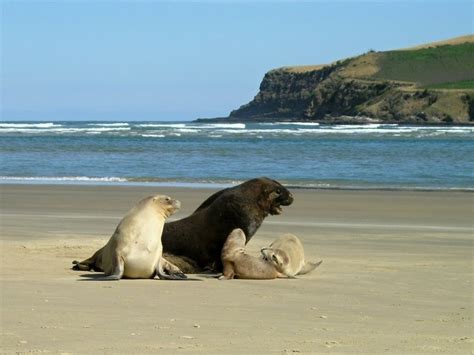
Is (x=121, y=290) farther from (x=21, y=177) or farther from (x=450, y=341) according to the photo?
(x=21, y=177)

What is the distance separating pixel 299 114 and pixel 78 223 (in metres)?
129

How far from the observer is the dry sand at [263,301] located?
19.7 ft

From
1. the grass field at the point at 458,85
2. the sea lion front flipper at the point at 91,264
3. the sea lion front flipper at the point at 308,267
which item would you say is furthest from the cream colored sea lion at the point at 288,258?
the grass field at the point at 458,85

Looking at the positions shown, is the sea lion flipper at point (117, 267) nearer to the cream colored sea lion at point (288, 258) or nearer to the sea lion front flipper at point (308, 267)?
the cream colored sea lion at point (288, 258)

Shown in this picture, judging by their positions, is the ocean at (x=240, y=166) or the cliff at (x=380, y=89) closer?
the ocean at (x=240, y=166)

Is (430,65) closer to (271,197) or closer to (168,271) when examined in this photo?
(271,197)

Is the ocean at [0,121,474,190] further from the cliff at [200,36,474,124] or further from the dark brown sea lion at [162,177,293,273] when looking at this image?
the cliff at [200,36,474,124]

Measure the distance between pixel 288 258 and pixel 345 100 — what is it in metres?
121

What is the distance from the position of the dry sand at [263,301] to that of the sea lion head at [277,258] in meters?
0.22

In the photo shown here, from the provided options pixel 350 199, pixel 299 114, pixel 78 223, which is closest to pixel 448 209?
pixel 350 199

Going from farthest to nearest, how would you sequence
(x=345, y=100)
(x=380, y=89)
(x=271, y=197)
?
(x=345, y=100) < (x=380, y=89) < (x=271, y=197)

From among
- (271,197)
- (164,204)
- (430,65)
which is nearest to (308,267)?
(271,197)

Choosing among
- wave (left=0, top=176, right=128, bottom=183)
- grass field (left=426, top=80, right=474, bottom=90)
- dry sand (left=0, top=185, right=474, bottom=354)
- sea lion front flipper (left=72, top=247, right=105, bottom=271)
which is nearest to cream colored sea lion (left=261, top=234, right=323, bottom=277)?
dry sand (left=0, top=185, right=474, bottom=354)

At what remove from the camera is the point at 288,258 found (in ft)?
30.8
